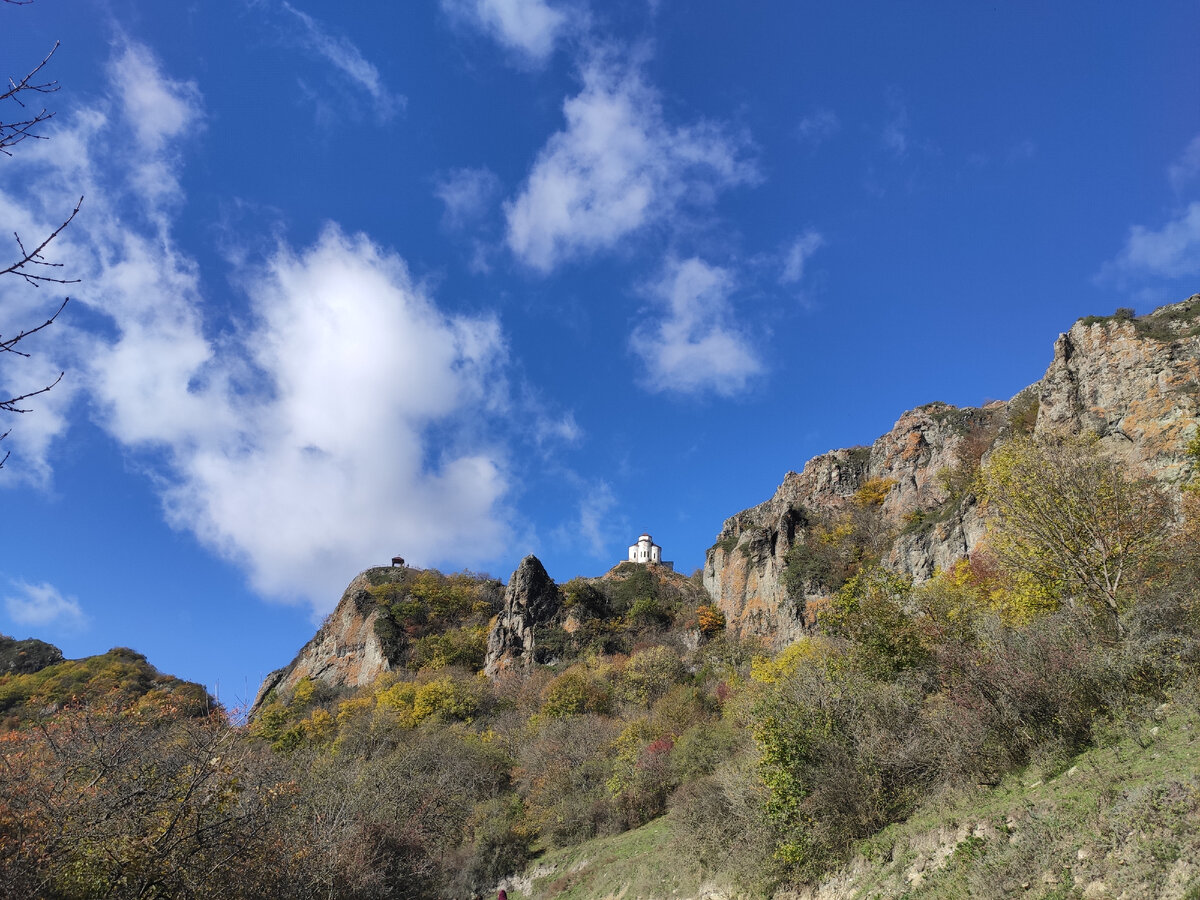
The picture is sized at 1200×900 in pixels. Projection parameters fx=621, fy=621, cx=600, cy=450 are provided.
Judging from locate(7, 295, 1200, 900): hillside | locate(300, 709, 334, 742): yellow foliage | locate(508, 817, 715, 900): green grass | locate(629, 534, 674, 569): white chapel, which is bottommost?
locate(508, 817, 715, 900): green grass

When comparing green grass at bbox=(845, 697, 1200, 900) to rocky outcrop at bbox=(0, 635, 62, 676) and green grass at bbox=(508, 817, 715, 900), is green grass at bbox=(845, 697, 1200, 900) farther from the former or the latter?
rocky outcrop at bbox=(0, 635, 62, 676)

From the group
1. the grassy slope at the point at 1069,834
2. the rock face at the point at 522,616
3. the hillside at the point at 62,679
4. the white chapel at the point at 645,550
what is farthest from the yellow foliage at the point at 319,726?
the white chapel at the point at 645,550

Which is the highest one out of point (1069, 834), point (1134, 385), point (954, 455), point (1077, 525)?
point (954, 455)

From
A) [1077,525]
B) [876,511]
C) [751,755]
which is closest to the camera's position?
[1077,525]

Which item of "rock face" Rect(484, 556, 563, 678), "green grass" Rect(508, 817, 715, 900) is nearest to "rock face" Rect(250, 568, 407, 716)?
"rock face" Rect(484, 556, 563, 678)

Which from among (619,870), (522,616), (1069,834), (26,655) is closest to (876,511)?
(522,616)

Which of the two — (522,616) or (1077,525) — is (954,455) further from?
(522,616)

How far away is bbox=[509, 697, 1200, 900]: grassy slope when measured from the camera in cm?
847

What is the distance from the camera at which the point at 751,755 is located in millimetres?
20141

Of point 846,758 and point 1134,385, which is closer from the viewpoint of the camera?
point 846,758

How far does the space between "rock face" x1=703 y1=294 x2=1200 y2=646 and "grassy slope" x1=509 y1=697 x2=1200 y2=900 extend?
25086 millimetres

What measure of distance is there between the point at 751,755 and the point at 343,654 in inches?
2766

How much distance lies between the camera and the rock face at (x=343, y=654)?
246 feet

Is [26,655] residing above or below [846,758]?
above
